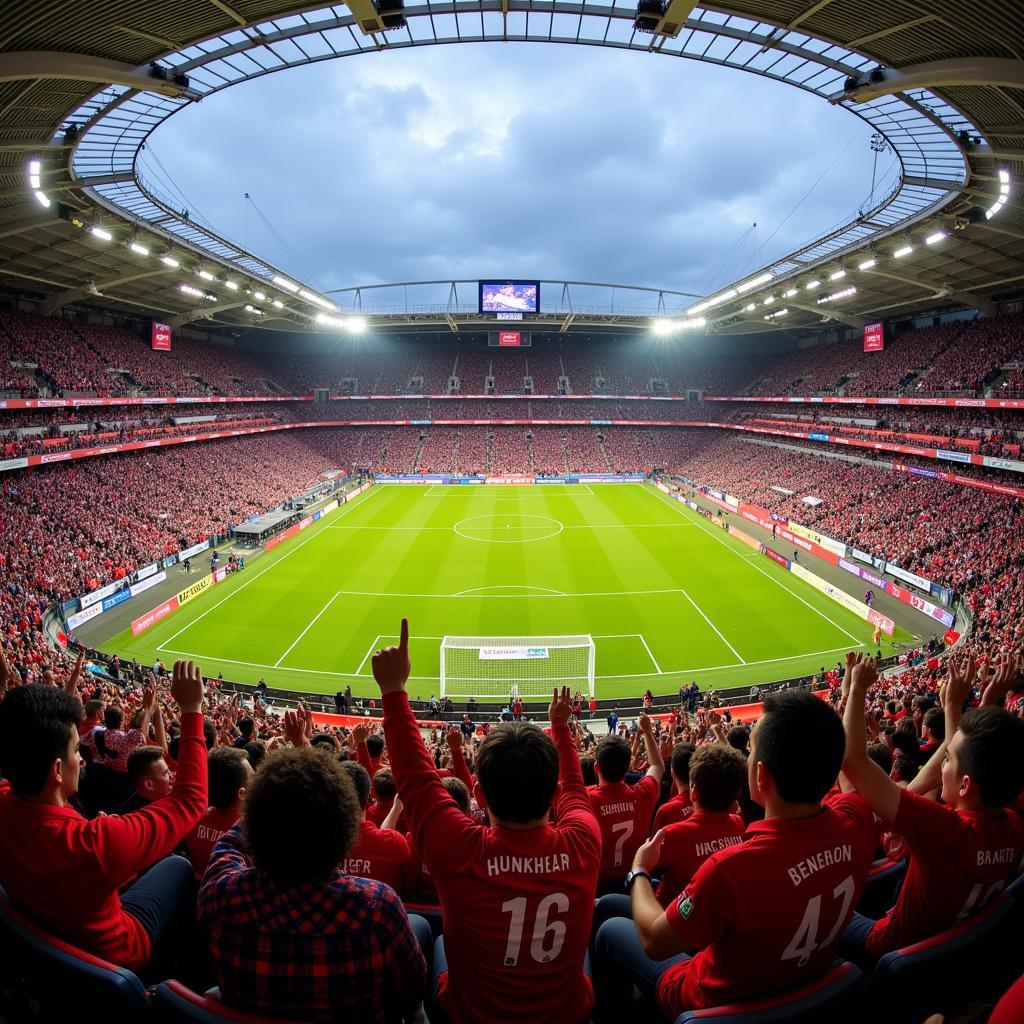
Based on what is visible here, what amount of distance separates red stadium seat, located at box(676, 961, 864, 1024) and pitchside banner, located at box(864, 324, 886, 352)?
171 feet

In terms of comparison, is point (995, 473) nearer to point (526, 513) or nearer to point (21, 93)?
point (526, 513)

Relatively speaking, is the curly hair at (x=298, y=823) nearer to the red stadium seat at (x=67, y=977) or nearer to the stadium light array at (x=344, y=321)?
the red stadium seat at (x=67, y=977)

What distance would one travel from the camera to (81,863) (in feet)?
8.09

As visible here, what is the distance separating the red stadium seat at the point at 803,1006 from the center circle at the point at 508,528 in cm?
3691

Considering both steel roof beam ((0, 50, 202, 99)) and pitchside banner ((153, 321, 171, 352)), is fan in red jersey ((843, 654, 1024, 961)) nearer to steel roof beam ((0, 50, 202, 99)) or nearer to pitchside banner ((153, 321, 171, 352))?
steel roof beam ((0, 50, 202, 99))

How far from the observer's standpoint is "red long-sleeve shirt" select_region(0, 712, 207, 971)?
246 centimetres

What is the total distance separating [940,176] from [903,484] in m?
18.6

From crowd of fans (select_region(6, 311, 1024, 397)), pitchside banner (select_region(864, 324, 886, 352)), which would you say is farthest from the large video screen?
pitchside banner (select_region(864, 324, 886, 352))

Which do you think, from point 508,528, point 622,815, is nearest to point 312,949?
point 622,815

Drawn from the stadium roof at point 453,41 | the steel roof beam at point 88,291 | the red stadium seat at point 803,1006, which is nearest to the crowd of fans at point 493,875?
the red stadium seat at point 803,1006

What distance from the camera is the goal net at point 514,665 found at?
2145 centimetres

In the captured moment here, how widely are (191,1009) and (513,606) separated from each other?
2669 centimetres

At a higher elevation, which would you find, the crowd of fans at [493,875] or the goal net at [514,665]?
the crowd of fans at [493,875]

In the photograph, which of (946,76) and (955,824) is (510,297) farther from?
(955,824)
